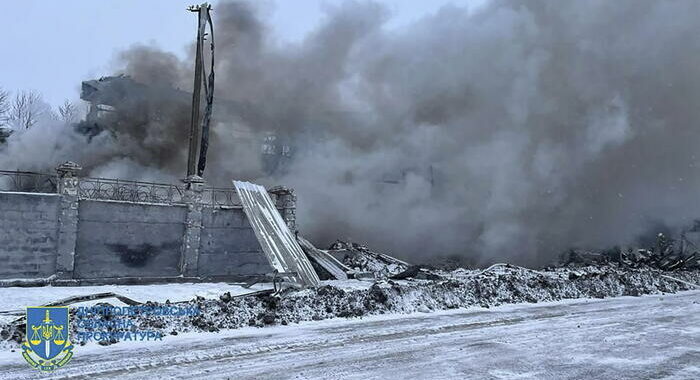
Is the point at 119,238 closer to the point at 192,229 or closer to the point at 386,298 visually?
the point at 192,229

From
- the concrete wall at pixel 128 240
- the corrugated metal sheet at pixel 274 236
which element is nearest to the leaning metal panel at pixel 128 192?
the concrete wall at pixel 128 240

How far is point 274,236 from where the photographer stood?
1398 cm

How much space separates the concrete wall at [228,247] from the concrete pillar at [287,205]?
1174 millimetres

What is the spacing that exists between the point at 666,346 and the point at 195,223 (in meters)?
10.7

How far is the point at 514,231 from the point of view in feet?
76.9

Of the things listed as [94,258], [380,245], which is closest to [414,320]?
[94,258]

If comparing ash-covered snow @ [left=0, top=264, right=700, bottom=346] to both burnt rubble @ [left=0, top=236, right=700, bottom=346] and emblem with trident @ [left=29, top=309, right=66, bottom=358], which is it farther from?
emblem with trident @ [left=29, top=309, right=66, bottom=358]

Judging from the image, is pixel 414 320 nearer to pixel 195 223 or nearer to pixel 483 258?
pixel 195 223

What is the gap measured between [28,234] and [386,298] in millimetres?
7879

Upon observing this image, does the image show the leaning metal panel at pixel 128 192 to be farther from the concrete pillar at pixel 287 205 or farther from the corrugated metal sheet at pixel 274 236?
the concrete pillar at pixel 287 205

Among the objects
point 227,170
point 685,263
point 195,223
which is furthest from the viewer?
point 227,170

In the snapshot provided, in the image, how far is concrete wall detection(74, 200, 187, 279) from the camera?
12578mm

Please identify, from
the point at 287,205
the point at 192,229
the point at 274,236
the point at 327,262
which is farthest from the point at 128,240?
the point at 327,262

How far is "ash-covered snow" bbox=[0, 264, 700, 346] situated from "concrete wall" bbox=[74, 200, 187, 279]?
3.47 metres
